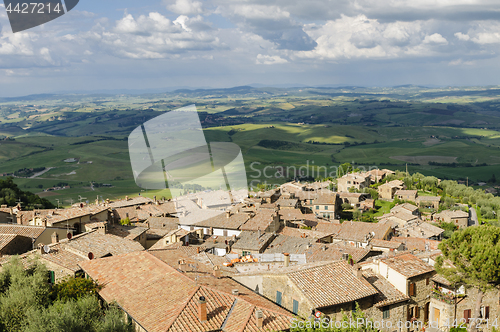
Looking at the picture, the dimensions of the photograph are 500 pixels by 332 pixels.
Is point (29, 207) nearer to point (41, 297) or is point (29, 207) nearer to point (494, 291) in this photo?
point (41, 297)

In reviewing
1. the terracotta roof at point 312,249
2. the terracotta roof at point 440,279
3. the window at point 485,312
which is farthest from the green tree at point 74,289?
the window at point 485,312

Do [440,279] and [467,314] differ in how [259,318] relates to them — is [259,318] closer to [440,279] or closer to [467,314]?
[440,279]

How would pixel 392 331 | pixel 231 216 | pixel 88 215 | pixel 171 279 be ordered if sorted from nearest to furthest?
1. pixel 171 279
2. pixel 392 331
3. pixel 88 215
4. pixel 231 216

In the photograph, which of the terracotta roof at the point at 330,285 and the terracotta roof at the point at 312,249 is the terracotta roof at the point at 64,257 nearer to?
the terracotta roof at the point at 330,285

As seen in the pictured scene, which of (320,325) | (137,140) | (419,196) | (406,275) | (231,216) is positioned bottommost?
(419,196)

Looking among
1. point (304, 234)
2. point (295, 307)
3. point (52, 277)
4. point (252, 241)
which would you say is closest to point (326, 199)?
point (304, 234)

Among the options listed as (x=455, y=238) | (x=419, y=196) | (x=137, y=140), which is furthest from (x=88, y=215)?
(x=419, y=196)

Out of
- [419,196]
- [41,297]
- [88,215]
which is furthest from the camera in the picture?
[419,196]

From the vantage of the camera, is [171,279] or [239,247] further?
[239,247]
